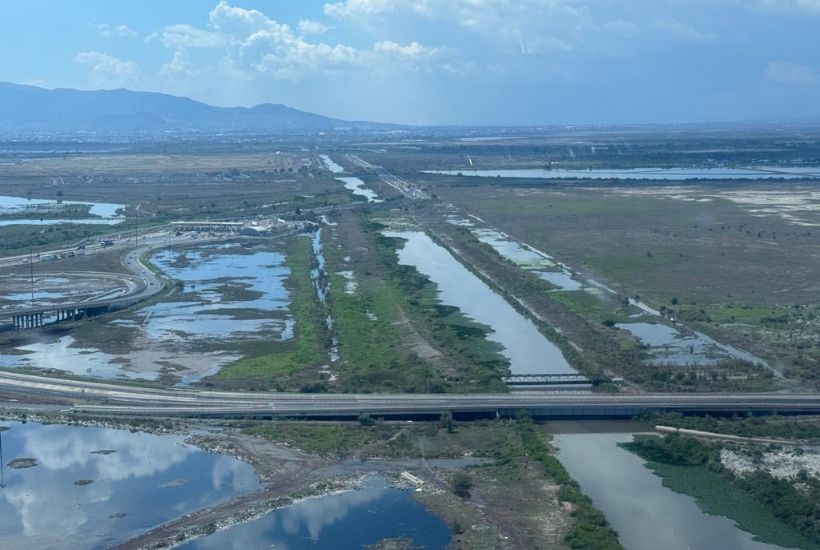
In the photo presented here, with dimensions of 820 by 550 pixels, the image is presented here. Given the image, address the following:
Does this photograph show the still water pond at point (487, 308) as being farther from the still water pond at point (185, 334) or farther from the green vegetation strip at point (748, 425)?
the still water pond at point (185, 334)

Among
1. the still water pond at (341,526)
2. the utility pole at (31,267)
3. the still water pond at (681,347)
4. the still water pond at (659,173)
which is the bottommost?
the still water pond at (341,526)

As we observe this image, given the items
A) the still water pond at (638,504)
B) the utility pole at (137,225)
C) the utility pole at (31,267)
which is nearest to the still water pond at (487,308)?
the still water pond at (638,504)

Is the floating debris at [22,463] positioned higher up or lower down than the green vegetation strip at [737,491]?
lower down

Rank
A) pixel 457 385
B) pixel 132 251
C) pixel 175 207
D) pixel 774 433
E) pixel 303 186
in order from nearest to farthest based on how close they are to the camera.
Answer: pixel 774 433 < pixel 457 385 < pixel 132 251 < pixel 175 207 < pixel 303 186

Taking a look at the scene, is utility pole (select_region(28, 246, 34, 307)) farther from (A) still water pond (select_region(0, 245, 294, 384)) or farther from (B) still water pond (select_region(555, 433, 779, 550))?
(B) still water pond (select_region(555, 433, 779, 550))

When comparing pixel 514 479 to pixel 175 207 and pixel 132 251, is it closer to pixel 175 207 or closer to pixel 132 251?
pixel 132 251

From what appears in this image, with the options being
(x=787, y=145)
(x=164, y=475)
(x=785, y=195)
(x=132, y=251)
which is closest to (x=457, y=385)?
(x=164, y=475)

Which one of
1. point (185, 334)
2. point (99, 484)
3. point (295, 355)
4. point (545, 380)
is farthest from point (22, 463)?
point (545, 380)

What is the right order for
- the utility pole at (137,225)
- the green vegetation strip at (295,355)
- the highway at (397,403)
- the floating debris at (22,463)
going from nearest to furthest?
the floating debris at (22,463)
the highway at (397,403)
the green vegetation strip at (295,355)
the utility pole at (137,225)
